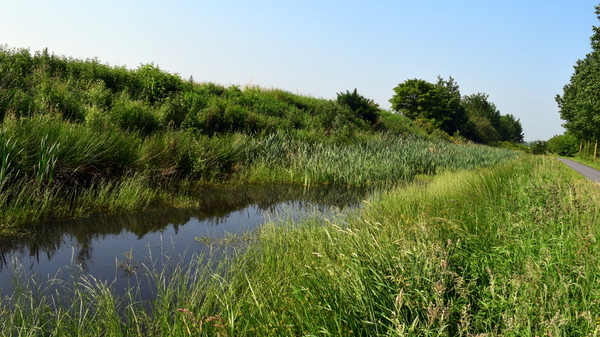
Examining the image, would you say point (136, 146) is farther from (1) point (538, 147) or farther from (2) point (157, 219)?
(1) point (538, 147)

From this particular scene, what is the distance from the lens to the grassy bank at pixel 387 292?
277cm

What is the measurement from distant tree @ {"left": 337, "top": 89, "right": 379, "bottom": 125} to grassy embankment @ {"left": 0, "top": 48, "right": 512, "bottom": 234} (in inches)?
262

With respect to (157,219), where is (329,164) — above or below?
above

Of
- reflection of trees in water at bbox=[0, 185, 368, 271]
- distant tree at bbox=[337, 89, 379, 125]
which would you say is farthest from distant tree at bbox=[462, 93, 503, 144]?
reflection of trees in water at bbox=[0, 185, 368, 271]

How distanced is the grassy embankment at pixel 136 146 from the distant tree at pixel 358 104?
666 centimetres

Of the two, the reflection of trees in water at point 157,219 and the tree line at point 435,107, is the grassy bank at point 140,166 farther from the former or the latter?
the tree line at point 435,107

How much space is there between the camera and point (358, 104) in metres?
28.7

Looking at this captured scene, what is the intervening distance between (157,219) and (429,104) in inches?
1833

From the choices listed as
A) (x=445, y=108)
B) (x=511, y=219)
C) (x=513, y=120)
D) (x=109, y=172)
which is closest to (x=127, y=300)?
(x=511, y=219)

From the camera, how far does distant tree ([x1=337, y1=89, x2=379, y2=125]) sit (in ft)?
93.4

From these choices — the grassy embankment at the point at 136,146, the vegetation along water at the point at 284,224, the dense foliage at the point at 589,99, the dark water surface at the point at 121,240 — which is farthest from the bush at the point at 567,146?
the dark water surface at the point at 121,240

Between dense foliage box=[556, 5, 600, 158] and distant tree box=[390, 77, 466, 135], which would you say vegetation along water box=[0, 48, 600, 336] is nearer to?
dense foliage box=[556, 5, 600, 158]

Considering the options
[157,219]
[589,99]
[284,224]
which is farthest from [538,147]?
[157,219]

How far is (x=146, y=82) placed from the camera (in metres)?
17.4
